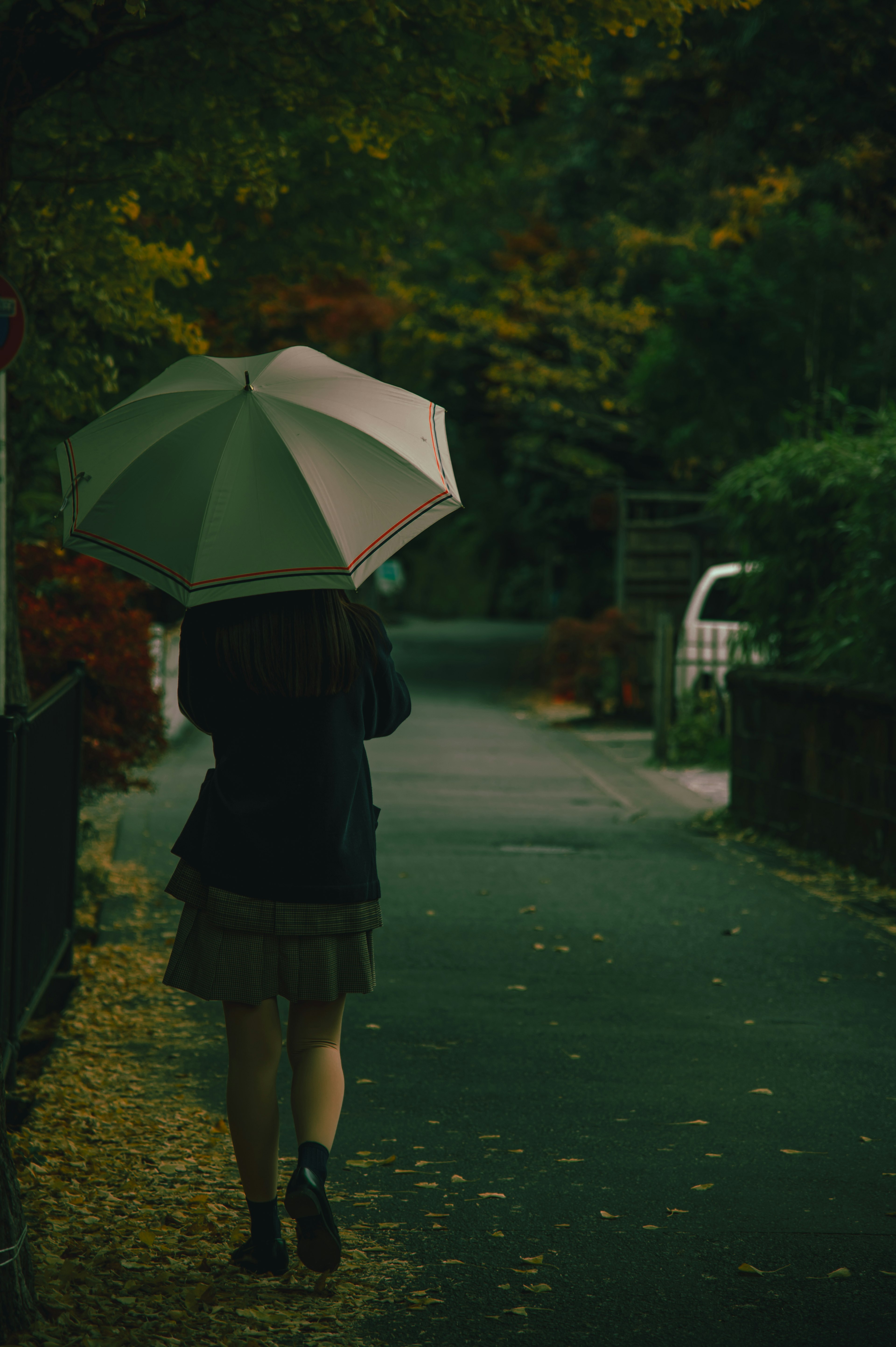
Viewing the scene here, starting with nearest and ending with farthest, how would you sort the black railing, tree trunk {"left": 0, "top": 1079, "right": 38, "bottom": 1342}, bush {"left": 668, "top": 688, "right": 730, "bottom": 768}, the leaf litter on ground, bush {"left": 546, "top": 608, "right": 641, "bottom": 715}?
tree trunk {"left": 0, "top": 1079, "right": 38, "bottom": 1342}
the leaf litter on ground
the black railing
bush {"left": 668, "top": 688, "right": 730, "bottom": 768}
bush {"left": 546, "top": 608, "right": 641, "bottom": 715}

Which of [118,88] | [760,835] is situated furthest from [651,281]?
[118,88]

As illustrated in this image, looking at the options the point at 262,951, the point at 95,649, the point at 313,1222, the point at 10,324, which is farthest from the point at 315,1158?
the point at 95,649

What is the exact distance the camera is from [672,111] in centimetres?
1571

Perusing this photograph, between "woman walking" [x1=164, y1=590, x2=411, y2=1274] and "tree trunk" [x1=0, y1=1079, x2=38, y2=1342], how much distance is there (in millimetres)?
524

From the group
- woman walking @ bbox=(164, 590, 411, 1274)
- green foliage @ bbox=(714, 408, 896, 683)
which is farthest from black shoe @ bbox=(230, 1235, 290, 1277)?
green foliage @ bbox=(714, 408, 896, 683)

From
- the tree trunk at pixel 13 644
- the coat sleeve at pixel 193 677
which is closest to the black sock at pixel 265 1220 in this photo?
the coat sleeve at pixel 193 677

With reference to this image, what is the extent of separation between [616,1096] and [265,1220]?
1.84m

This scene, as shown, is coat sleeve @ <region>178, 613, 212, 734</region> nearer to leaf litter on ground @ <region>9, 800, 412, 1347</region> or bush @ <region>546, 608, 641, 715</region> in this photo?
leaf litter on ground @ <region>9, 800, 412, 1347</region>

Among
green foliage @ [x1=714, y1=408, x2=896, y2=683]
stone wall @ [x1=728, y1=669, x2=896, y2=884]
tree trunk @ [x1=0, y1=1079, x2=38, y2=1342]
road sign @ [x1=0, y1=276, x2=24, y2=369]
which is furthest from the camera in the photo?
green foliage @ [x1=714, y1=408, x2=896, y2=683]

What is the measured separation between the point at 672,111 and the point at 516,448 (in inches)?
401

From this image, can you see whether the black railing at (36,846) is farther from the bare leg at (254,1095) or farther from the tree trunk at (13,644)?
the bare leg at (254,1095)

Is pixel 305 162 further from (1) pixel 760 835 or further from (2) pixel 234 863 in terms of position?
(2) pixel 234 863

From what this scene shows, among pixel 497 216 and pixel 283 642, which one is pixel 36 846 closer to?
pixel 283 642

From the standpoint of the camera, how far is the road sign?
222 inches
